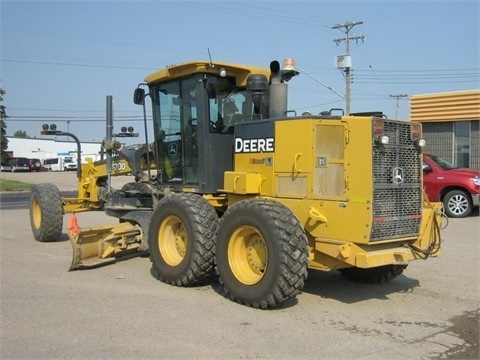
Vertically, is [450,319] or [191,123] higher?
[191,123]

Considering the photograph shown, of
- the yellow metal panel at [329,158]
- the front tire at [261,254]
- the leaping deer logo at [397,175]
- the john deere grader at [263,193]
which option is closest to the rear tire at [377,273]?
the john deere grader at [263,193]

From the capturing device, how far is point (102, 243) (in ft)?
28.0

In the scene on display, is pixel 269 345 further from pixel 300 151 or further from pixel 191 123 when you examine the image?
pixel 191 123

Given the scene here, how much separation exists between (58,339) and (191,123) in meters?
3.89

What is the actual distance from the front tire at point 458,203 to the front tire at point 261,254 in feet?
36.8

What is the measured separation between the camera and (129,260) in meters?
9.26

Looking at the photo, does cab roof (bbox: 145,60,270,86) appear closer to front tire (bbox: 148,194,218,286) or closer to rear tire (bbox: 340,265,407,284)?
front tire (bbox: 148,194,218,286)

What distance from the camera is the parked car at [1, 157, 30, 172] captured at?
66.3m

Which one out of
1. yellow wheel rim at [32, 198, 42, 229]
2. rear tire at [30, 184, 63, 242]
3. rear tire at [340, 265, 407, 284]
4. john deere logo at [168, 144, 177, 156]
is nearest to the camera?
rear tire at [340, 265, 407, 284]

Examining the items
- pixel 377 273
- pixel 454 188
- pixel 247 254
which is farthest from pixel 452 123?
pixel 247 254

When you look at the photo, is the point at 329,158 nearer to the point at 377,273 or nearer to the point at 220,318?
the point at 377,273

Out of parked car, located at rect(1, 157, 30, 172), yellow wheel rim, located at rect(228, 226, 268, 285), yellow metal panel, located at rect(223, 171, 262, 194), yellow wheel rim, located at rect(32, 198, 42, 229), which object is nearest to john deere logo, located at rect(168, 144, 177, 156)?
yellow metal panel, located at rect(223, 171, 262, 194)

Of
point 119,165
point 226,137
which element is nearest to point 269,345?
point 226,137

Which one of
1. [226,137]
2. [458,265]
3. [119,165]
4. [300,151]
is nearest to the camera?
[300,151]
